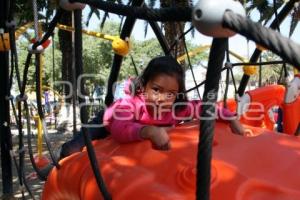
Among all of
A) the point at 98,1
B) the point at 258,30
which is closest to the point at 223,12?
the point at 258,30

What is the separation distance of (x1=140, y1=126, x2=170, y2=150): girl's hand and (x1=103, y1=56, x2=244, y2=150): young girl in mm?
58

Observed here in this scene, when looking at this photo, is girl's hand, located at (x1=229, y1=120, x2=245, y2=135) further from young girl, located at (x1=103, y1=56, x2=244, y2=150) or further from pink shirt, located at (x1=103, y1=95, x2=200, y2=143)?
pink shirt, located at (x1=103, y1=95, x2=200, y2=143)

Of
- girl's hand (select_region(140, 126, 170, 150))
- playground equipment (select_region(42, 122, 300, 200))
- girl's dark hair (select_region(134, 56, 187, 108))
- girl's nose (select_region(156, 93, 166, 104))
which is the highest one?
girl's dark hair (select_region(134, 56, 187, 108))

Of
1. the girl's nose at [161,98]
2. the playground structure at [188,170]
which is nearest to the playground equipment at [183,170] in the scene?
the playground structure at [188,170]

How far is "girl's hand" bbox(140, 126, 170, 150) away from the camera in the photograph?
1117 millimetres

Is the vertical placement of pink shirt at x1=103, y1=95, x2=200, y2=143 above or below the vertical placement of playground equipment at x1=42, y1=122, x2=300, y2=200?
above

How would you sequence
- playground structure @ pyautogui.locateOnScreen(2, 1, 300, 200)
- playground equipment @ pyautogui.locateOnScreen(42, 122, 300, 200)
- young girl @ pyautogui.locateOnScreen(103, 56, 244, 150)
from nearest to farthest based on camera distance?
playground structure @ pyautogui.locateOnScreen(2, 1, 300, 200), playground equipment @ pyautogui.locateOnScreen(42, 122, 300, 200), young girl @ pyautogui.locateOnScreen(103, 56, 244, 150)

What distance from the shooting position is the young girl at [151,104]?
4.21ft

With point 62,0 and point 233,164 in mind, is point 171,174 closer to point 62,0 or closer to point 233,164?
point 233,164

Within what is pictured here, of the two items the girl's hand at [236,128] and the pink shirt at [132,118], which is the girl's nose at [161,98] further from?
the girl's hand at [236,128]

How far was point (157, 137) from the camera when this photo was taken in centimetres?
112

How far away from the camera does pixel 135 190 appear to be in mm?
896

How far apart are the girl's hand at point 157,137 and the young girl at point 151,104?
6 centimetres

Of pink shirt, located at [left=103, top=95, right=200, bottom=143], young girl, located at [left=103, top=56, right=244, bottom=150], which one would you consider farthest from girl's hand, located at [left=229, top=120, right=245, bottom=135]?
pink shirt, located at [left=103, top=95, right=200, bottom=143]
